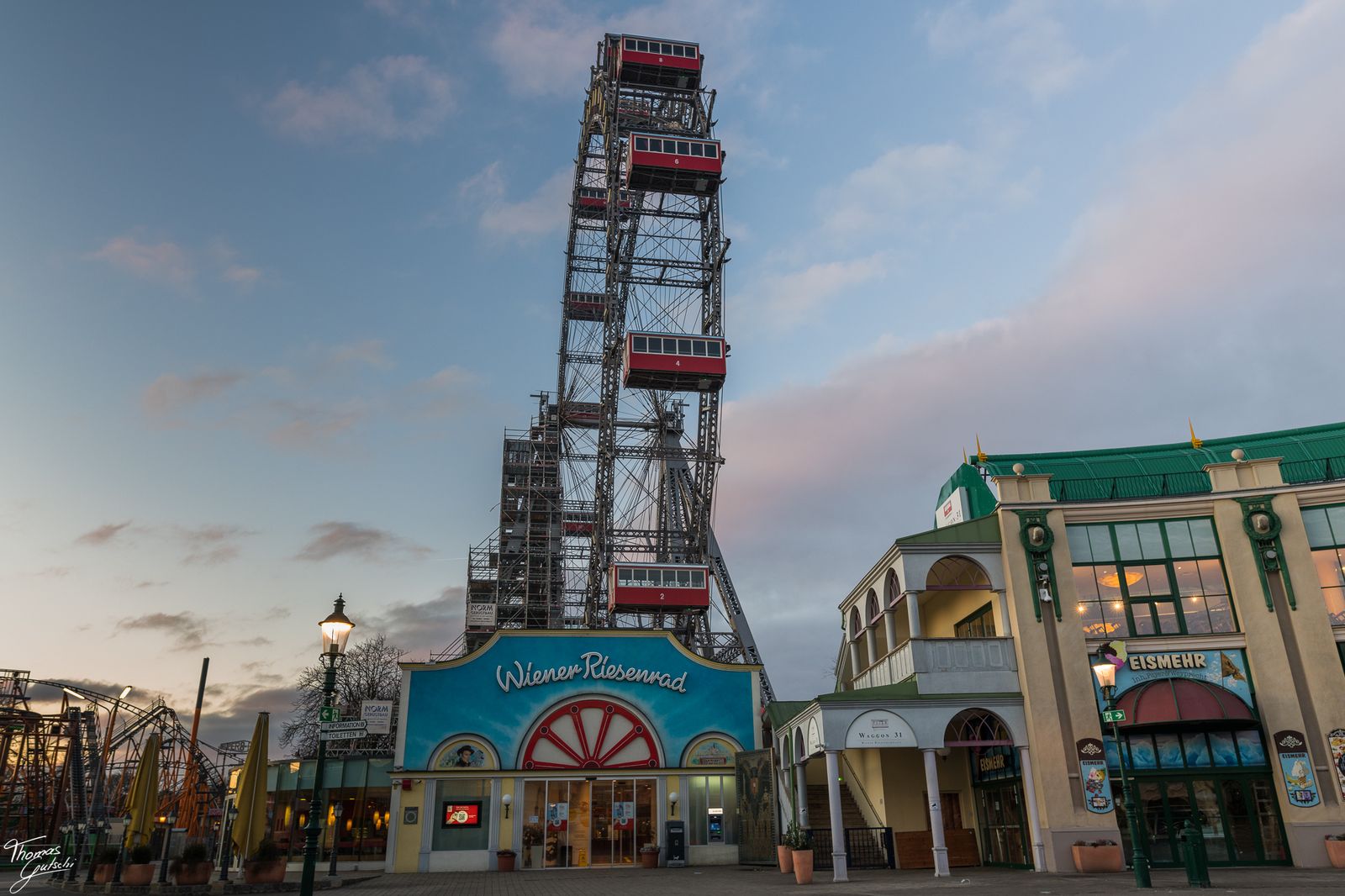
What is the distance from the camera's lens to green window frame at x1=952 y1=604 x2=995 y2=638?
79.4ft

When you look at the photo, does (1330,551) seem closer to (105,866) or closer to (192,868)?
(192,868)

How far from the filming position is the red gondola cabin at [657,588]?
1896 inches

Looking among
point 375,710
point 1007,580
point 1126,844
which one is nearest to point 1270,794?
point 1126,844

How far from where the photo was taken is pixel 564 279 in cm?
6694

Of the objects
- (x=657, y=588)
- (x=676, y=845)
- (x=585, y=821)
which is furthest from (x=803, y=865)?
(x=657, y=588)

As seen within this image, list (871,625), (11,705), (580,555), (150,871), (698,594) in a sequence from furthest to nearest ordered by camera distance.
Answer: (580,555), (698,594), (11,705), (871,625), (150,871)

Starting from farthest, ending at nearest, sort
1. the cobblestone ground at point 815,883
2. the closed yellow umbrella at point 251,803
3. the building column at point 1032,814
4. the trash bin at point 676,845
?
the trash bin at point 676,845
the building column at point 1032,814
the closed yellow umbrella at point 251,803
the cobblestone ground at point 815,883

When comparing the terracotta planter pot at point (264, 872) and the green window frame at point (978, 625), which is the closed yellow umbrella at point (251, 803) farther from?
the green window frame at point (978, 625)

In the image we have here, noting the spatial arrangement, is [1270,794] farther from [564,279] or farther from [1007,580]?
[564,279]

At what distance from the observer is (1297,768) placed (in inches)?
805

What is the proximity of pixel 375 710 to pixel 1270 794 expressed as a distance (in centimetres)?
2589

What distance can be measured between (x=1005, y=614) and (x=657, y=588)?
2797 centimetres

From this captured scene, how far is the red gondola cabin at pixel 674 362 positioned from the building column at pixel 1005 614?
28.5 metres
